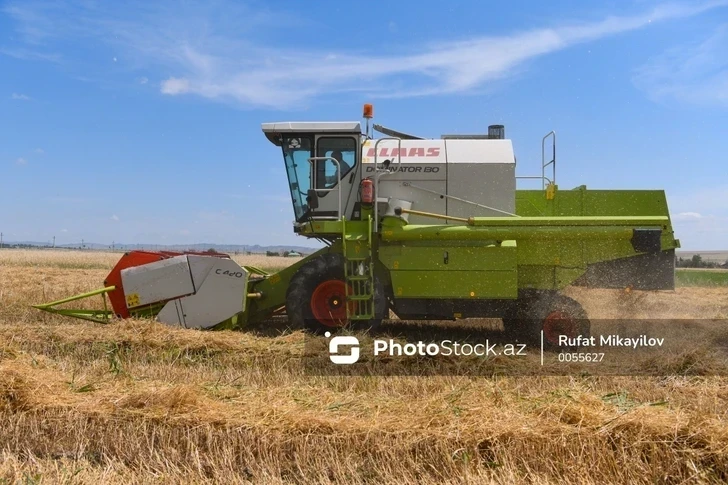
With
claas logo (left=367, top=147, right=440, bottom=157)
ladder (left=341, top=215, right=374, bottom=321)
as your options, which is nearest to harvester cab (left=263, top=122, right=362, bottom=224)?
claas logo (left=367, top=147, right=440, bottom=157)

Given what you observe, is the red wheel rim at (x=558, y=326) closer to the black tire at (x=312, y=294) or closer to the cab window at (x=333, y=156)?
the black tire at (x=312, y=294)

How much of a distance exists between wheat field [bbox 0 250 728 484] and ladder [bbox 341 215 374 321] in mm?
1907

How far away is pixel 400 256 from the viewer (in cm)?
666

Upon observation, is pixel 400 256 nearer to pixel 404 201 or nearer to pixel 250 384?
pixel 404 201

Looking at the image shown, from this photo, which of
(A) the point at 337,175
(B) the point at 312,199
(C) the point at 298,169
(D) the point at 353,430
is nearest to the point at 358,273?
(B) the point at 312,199

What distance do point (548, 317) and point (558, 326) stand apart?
5.4 inches

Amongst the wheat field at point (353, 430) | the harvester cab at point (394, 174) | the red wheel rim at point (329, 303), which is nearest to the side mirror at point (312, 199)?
the harvester cab at point (394, 174)

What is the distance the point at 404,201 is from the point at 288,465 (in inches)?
167

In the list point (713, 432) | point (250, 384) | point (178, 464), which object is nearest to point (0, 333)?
point (250, 384)

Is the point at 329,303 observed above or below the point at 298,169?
below

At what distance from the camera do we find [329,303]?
6.78m

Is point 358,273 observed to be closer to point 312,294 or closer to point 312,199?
point 312,294

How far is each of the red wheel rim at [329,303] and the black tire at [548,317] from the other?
5.90ft

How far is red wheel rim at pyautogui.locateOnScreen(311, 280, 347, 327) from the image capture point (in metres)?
6.75
